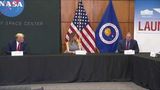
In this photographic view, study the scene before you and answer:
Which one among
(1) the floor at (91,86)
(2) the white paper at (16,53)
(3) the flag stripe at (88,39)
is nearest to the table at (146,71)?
(1) the floor at (91,86)

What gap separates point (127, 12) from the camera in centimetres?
890

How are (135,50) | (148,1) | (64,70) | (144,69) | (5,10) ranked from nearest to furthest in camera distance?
(144,69), (64,70), (135,50), (5,10), (148,1)

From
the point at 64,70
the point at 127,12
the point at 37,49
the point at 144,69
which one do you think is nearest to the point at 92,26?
the point at 127,12

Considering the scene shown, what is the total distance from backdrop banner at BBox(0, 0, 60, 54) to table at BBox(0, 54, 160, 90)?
5.31ft

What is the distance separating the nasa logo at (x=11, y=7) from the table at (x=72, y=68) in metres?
2.04

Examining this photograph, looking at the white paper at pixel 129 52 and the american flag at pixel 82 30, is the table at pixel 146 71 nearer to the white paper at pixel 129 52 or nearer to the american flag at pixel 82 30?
the white paper at pixel 129 52

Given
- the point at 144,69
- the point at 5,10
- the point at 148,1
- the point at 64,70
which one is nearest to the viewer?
the point at 144,69

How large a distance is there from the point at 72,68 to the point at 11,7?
2.69m

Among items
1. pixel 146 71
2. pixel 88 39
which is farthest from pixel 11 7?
pixel 146 71

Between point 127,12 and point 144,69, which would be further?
point 127,12

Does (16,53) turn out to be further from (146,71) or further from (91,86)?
(146,71)

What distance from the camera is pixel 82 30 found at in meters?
8.41

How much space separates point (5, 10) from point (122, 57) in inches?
137

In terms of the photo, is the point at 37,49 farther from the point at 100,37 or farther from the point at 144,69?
Result: the point at 144,69
